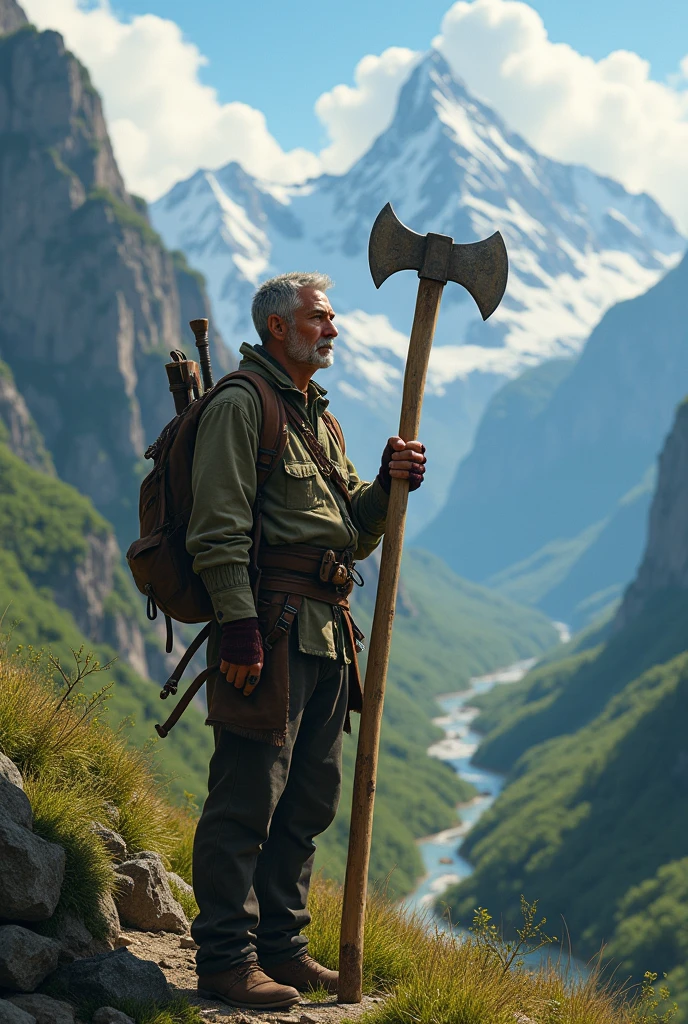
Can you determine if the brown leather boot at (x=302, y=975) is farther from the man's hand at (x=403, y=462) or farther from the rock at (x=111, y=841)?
the man's hand at (x=403, y=462)

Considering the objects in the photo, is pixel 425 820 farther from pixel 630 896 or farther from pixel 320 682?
pixel 320 682

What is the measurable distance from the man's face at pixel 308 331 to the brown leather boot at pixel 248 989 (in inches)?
→ 129

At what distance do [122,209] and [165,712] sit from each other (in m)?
90.6

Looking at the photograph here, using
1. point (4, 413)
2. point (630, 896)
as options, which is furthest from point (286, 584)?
point (4, 413)

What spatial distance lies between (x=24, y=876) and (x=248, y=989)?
1289 mm

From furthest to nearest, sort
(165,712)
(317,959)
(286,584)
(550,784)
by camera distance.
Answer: (550,784) < (165,712) < (317,959) < (286,584)

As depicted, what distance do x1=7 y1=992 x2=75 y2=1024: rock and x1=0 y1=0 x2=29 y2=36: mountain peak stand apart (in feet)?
680

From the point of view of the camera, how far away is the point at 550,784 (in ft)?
479

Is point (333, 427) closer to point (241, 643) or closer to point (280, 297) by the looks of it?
point (280, 297)

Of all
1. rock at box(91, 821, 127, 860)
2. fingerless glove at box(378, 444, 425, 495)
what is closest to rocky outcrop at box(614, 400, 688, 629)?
rock at box(91, 821, 127, 860)

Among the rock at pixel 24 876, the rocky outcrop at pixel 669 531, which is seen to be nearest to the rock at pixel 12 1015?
the rock at pixel 24 876

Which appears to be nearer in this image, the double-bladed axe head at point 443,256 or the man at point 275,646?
the man at point 275,646

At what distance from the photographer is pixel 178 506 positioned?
6.32 metres

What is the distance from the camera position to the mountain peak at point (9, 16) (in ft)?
635
